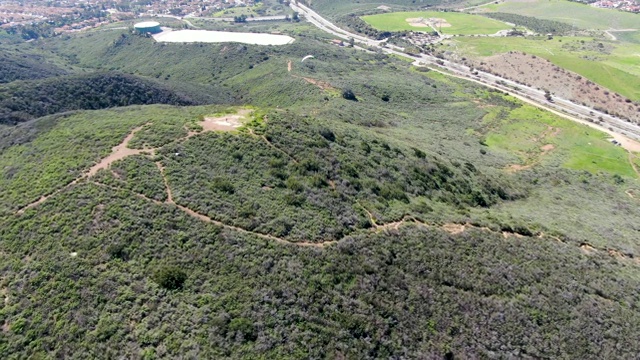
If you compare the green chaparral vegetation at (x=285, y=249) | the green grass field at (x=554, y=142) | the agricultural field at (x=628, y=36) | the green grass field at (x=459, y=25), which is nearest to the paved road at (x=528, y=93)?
the green grass field at (x=554, y=142)

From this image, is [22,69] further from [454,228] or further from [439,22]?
A: [439,22]

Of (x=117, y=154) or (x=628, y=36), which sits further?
(x=628, y=36)

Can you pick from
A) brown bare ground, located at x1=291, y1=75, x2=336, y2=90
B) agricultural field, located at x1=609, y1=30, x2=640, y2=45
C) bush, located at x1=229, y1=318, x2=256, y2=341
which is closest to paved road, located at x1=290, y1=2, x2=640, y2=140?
brown bare ground, located at x1=291, y1=75, x2=336, y2=90

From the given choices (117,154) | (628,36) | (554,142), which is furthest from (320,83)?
(628,36)

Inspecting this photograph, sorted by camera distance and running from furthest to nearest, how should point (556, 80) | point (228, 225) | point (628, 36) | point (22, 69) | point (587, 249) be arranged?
1. point (628, 36)
2. point (556, 80)
3. point (22, 69)
4. point (587, 249)
5. point (228, 225)

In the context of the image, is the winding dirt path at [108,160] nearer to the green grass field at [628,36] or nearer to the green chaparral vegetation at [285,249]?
the green chaparral vegetation at [285,249]

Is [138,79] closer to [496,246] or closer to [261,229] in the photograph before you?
[261,229]

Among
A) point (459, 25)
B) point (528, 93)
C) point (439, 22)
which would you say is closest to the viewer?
point (528, 93)
